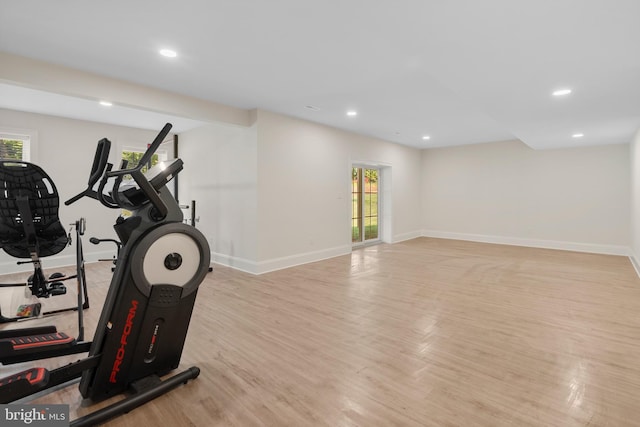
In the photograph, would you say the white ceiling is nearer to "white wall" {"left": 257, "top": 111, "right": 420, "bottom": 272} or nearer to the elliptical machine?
"white wall" {"left": 257, "top": 111, "right": 420, "bottom": 272}

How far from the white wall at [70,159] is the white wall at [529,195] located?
308 inches

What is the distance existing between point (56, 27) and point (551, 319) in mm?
5175

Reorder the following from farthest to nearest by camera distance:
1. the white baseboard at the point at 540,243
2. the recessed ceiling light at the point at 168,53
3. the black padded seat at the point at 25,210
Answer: the white baseboard at the point at 540,243 < the recessed ceiling light at the point at 168,53 < the black padded seat at the point at 25,210

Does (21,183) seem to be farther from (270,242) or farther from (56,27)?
(270,242)

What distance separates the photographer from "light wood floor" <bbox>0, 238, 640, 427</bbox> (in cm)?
178

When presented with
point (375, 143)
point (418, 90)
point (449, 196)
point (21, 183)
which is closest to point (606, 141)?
point (449, 196)

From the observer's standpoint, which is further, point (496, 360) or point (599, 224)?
point (599, 224)

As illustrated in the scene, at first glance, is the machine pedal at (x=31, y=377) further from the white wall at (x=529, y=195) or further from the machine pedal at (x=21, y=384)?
the white wall at (x=529, y=195)

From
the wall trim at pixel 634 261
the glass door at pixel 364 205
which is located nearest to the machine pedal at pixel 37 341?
the glass door at pixel 364 205

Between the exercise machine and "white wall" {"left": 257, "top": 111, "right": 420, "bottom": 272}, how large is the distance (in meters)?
2.53

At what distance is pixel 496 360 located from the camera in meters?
2.34

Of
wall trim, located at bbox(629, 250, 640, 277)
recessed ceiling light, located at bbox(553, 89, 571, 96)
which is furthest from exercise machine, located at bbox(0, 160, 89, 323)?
wall trim, located at bbox(629, 250, 640, 277)

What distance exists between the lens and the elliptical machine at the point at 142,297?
1803mm

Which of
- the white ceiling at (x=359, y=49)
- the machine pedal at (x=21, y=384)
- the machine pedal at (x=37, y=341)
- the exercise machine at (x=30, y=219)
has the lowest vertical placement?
the machine pedal at (x=21, y=384)
